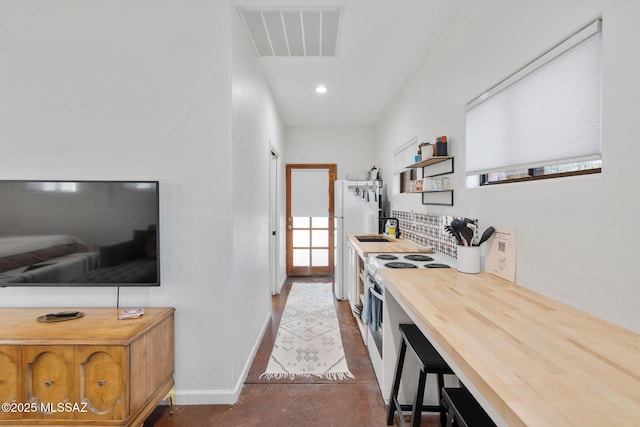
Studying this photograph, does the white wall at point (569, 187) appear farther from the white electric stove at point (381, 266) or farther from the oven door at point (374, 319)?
the oven door at point (374, 319)

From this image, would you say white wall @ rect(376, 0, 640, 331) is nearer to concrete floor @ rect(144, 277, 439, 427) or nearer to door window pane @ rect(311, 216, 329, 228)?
concrete floor @ rect(144, 277, 439, 427)

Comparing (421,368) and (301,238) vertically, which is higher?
(301,238)

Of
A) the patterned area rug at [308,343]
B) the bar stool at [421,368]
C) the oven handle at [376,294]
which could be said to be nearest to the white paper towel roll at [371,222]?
the patterned area rug at [308,343]

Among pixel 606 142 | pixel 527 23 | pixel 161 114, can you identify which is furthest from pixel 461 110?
pixel 161 114

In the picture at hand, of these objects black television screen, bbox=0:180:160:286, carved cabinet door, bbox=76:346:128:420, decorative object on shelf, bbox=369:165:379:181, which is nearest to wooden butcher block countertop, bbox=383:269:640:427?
carved cabinet door, bbox=76:346:128:420

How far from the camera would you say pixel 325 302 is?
12.9ft

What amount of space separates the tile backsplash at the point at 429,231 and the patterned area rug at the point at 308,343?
127cm

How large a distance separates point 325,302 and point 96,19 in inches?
140

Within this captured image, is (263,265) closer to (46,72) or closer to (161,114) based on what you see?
(161,114)

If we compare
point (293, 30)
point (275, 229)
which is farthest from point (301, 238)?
point (293, 30)

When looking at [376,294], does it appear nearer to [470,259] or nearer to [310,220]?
[470,259]

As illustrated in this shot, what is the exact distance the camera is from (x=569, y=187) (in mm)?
1177

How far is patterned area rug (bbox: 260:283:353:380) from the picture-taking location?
7.61 feet

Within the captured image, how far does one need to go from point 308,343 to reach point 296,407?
87cm
